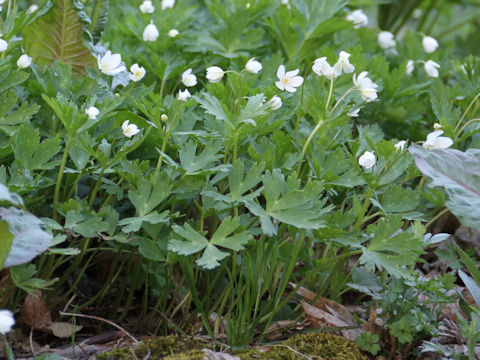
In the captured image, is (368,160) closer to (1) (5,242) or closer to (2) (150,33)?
(1) (5,242)

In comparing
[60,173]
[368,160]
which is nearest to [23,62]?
[60,173]

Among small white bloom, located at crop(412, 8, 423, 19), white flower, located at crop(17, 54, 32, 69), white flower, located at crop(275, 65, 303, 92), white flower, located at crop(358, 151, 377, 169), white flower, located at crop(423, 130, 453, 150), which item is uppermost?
white flower, located at crop(17, 54, 32, 69)

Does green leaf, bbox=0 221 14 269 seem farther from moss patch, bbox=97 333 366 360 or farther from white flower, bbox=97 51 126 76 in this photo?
white flower, bbox=97 51 126 76

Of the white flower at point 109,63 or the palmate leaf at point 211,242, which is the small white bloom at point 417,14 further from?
the palmate leaf at point 211,242

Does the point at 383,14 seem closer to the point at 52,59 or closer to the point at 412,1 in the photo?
the point at 412,1

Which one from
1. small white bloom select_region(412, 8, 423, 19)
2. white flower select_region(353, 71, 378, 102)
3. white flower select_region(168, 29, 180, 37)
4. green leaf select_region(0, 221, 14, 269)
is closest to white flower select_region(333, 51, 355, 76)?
white flower select_region(353, 71, 378, 102)

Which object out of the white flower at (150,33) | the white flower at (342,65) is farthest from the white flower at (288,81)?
the white flower at (150,33)

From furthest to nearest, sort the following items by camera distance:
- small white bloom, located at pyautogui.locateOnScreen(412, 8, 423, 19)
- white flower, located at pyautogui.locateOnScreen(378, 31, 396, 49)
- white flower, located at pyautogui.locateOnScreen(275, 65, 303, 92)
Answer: small white bloom, located at pyautogui.locateOnScreen(412, 8, 423, 19) < white flower, located at pyautogui.locateOnScreen(378, 31, 396, 49) < white flower, located at pyautogui.locateOnScreen(275, 65, 303, 92)
